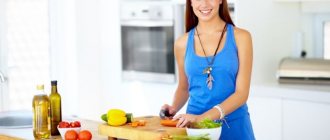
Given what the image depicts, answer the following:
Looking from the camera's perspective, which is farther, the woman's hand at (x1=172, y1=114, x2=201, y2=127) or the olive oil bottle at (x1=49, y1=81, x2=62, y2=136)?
the olive oil bottle at (x1=49, y1=81, x2=62, y2=136)

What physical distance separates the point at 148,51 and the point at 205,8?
8.56 feet

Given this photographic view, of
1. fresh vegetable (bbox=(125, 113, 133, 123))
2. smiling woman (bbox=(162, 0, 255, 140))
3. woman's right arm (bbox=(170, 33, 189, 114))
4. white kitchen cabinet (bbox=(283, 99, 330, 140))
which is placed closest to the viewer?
fresh vegetable (bbox=(125, 113, 133, 123))

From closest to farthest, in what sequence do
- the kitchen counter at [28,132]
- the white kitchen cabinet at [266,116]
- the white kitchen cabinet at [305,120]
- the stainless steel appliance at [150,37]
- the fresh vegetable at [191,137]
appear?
the fresh vegetable at [191,137], the kitchen counter at [28,132], the white kitchen cabinet at [305,120], the white kitchen cabinet at [266,116], the stainless steel appliance at [150,37]

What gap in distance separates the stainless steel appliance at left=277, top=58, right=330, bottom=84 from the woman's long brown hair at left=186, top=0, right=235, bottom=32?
5.81ft

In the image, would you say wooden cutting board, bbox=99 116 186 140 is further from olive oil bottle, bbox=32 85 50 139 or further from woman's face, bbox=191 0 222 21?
woman's face, bbox=191 0 222 21

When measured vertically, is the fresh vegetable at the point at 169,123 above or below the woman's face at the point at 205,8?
below

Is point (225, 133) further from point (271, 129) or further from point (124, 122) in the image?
point (271, 129)

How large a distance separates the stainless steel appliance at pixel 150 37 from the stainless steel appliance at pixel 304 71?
3.00ft

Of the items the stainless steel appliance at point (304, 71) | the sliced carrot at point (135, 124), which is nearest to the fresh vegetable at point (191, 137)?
the sliced carrot at point (135, 124)

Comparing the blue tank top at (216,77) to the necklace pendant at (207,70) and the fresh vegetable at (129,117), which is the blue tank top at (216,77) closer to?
the necklace pendant at (207,70)

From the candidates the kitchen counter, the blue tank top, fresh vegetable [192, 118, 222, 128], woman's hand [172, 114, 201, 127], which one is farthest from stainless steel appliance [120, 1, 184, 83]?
fresh vegetable [192, 118, 222, 128]

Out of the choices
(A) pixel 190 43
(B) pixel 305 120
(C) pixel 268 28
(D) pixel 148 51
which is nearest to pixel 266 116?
(B) pixel 305 120

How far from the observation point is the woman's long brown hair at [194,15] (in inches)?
116

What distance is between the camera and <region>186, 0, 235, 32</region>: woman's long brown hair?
9.70 ft
